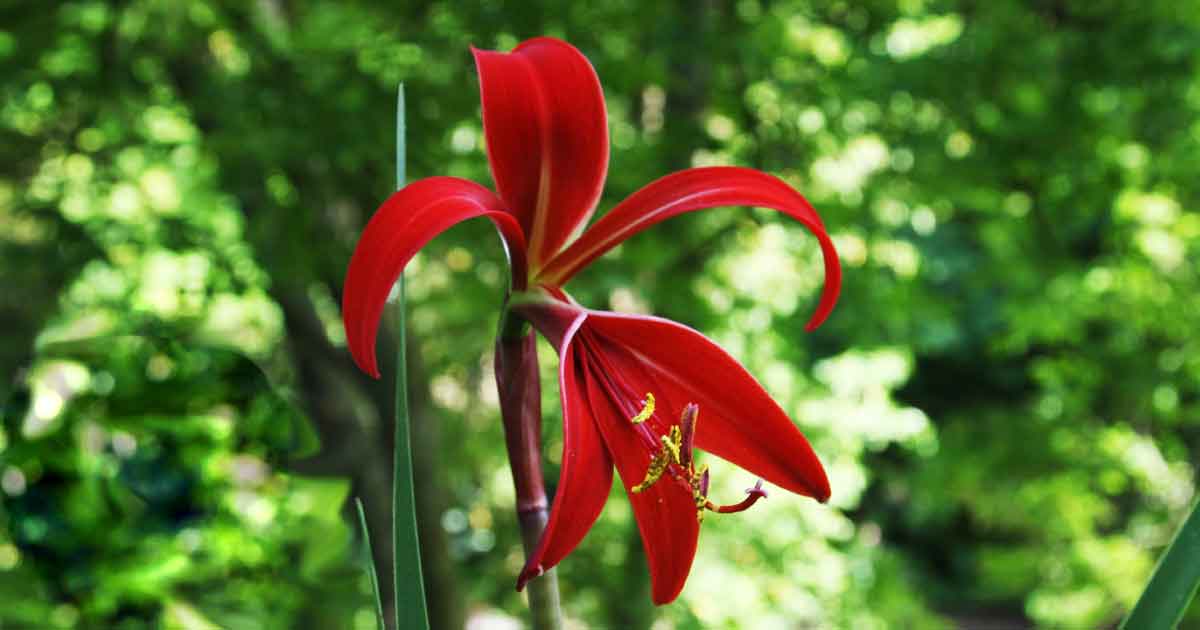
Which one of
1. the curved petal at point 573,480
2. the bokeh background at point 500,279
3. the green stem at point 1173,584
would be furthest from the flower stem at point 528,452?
the bokeh background at point 500,279

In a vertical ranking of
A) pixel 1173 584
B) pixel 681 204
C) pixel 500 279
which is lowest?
pixel 1173 584

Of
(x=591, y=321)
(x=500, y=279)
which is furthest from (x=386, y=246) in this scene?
(x=500, y=279)

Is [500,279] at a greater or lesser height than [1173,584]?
greater

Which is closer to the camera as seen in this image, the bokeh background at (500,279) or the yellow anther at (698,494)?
the yellow anther at (698,494)

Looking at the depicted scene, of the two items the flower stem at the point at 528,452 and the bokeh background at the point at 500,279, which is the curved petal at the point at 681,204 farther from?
the bokeh background at the point at 500,279

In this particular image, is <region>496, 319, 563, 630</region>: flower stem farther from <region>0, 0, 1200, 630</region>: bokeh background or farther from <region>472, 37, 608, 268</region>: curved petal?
<region>0, 0, 1200, 630</region>: bokeh background

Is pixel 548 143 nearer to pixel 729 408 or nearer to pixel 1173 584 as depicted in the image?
pixel 729 408

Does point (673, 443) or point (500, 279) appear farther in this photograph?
point (500, 279)
